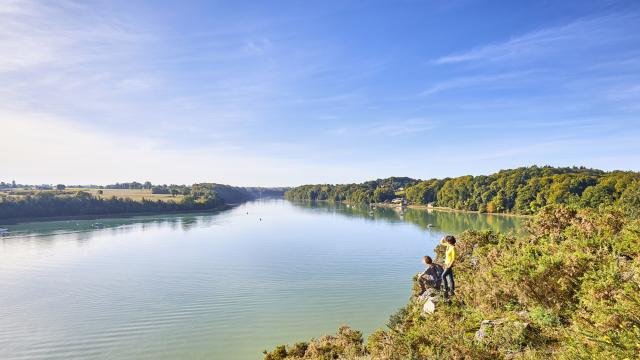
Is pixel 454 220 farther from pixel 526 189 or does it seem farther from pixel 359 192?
pixel 359 192

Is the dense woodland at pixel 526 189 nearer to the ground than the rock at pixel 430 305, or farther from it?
farther from it

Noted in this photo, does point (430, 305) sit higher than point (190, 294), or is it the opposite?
point (430, 305)

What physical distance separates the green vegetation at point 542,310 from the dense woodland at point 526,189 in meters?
44.9

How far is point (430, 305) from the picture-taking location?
10445mm

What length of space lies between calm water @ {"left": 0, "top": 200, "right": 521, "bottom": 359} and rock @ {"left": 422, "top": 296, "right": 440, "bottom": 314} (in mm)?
6860

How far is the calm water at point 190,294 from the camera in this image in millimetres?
16594

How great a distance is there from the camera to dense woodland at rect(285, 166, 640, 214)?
218 feet

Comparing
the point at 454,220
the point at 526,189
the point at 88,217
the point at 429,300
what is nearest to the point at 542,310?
the point at 429,300

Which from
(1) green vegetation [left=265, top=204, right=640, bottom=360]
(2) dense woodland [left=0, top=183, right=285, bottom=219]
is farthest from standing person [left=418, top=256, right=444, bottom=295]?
(2) dense woodland [left=0, top=183, right=285, bottom=219]

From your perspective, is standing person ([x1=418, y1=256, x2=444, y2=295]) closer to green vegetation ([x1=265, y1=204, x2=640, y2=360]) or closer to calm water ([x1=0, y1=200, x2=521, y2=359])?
green vegetation ([x1=265, y1=204, x2=640, y2=360])

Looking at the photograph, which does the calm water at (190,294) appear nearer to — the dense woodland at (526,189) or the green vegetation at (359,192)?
the dense woodland at (526,189)

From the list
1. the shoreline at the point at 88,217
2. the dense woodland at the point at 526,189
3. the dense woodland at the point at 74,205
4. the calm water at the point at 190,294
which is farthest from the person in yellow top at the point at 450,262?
the dense woodland at the point at 74,205

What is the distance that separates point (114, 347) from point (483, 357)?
15164 mm

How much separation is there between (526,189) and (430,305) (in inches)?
3260
